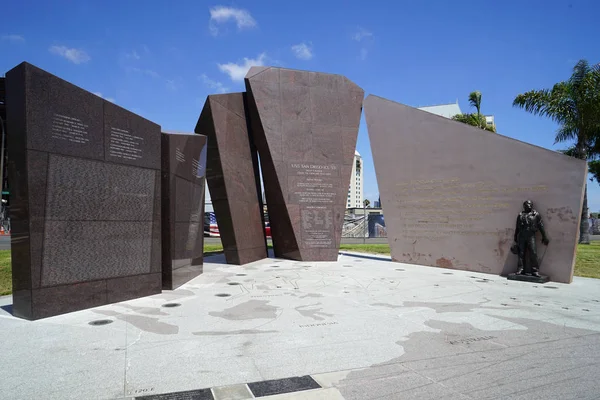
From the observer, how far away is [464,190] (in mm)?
12305

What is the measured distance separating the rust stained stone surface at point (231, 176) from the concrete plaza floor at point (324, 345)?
5.42 meters

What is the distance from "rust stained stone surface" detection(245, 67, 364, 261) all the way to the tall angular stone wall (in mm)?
6960

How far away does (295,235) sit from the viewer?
15.0 meters

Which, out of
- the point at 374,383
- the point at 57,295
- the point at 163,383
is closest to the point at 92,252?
the point at 57,295

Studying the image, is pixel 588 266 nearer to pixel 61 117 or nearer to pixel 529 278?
pixel 529 278

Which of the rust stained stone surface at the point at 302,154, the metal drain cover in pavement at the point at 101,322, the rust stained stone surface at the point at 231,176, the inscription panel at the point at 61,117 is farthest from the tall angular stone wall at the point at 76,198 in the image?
the rust stained stone surface at the point at 302,154

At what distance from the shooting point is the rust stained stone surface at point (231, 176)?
45.4 feet

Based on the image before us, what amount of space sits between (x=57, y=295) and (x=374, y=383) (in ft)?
18.3

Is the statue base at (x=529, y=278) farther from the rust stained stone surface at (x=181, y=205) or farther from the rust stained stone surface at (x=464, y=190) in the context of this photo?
the rust stained stone surface at (x=181, y=205)

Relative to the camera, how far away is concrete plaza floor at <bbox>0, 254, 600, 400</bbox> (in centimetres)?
371

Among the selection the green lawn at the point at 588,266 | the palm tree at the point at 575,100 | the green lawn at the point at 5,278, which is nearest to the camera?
the green lawn at the point at 5,278

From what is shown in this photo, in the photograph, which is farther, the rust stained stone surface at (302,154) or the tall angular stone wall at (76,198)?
the rust stained stone surface at (302,154)

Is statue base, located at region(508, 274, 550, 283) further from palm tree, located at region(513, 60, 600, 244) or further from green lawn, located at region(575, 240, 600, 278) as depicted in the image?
palm tree, located at region(513, 60, 600, 244)

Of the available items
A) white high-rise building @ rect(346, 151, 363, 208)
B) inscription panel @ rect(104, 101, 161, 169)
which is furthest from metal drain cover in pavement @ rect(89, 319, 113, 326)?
white high-rise building @ rect(346, 151, 363, 208)
